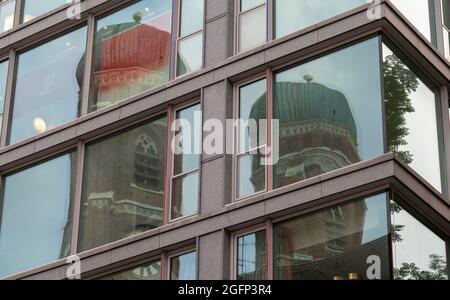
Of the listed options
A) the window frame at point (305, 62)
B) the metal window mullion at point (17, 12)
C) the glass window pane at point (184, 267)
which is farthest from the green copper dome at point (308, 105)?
the metal window mullion at point (17, 12)

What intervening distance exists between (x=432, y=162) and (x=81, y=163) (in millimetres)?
8574

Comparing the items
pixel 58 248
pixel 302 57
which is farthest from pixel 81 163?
pixel 302 57

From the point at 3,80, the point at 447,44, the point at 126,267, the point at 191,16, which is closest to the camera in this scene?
the point at 126,267

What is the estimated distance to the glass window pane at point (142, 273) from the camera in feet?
99.0

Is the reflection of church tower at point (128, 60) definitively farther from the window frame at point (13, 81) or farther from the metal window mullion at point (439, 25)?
the metal window mullion at point (439, 25)

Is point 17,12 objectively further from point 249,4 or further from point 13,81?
point 249,4

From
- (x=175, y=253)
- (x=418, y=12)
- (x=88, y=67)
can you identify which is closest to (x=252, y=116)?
(x=175, y=253)

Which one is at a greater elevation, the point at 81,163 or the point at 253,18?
the point at 253,18

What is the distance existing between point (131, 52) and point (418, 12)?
281 inches

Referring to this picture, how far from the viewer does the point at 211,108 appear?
30641 mm

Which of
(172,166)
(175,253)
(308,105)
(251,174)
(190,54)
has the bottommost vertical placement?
(175,253)

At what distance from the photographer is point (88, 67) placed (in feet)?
112

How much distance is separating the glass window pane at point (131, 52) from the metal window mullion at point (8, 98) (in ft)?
9.68
